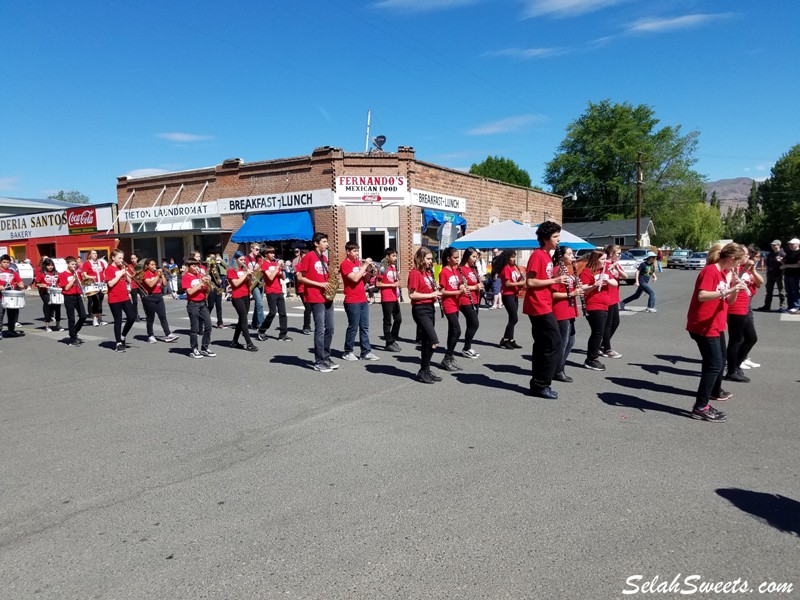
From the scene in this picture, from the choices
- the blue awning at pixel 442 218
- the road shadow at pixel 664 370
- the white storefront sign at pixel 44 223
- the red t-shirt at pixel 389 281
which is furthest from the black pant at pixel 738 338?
the white storefront sign at pixel 44 223

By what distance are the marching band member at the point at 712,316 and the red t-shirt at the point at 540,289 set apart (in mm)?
1426

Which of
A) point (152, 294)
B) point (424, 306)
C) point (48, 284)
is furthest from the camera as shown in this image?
point (48, 284)

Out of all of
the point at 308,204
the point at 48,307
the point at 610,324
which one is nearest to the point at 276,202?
the point at 308,204

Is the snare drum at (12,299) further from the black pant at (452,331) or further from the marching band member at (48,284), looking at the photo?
the black pant at (452,331)

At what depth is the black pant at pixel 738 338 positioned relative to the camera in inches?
270

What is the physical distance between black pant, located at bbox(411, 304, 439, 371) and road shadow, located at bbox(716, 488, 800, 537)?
379 centimetres

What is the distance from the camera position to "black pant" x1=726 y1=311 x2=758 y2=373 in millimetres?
6863

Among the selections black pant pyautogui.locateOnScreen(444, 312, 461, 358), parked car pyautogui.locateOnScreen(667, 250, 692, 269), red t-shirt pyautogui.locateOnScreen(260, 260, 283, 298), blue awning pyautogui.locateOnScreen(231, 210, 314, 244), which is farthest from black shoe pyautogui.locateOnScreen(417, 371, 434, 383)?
parked car pyautogui.locateOnScreen(667, 250, 692, 269)

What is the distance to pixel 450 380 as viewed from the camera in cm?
759

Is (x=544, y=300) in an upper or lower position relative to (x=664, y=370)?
upper

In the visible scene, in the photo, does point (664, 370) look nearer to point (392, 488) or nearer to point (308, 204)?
point (392, 488)

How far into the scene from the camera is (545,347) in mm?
6312

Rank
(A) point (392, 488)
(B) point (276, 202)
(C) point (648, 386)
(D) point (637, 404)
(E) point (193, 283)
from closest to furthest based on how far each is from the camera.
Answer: (A) point (392, 488), (D) point (637, 404), (C) point (648, 386), (E) point (193, 283), (B) point (276, 202)

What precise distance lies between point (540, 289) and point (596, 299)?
89.6 inches
